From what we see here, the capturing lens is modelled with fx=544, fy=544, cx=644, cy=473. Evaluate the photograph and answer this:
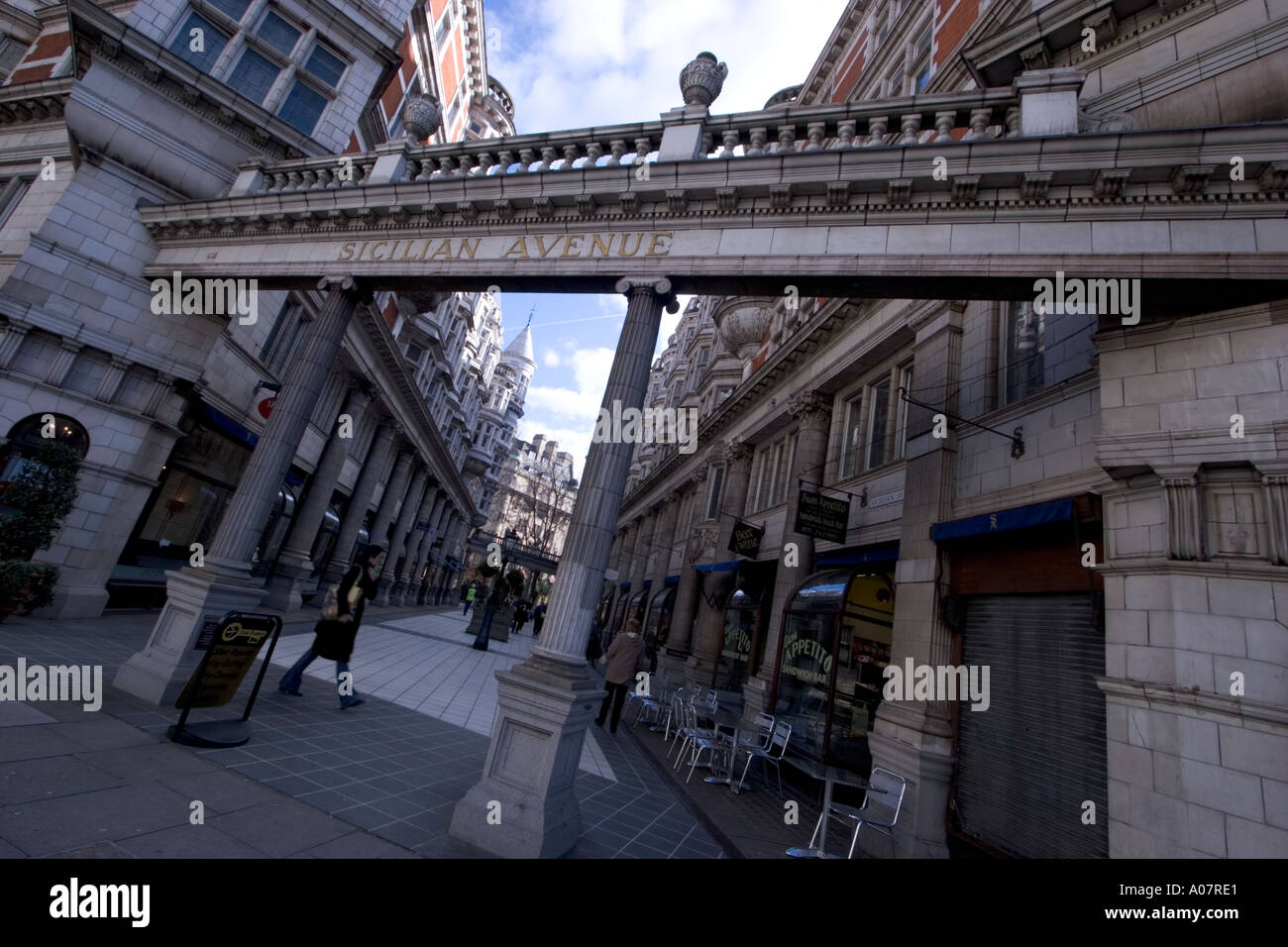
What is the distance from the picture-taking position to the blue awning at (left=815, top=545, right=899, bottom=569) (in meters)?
9.82

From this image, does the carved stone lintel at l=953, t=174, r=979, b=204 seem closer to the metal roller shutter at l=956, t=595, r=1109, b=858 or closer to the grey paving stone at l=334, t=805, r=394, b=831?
the metal roller shutter at l=956, t=595, r=1109, b=858

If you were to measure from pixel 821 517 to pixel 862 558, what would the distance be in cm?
119

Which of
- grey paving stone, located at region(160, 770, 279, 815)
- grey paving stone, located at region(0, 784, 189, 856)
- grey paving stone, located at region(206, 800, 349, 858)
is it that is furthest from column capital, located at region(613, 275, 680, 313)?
grey paving stone, located at region(0, 784, 189, 856)

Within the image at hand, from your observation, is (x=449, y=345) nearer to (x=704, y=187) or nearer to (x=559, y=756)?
(x=704, y=187)

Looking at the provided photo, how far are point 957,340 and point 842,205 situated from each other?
456 centimetres

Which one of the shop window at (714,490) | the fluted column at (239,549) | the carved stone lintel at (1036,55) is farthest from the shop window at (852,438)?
the fluted column at (239,549)

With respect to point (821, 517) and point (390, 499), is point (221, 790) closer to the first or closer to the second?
point (821, 517)

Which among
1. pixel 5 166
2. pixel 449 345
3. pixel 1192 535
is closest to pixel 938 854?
pixel 1192 535

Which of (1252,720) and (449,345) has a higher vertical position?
(449,345)

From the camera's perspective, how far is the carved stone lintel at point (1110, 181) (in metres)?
5.36

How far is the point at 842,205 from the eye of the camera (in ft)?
20.7

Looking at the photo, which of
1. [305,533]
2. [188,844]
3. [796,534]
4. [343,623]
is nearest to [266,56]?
[305,533]

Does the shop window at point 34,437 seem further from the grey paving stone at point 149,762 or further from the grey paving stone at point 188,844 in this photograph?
the grey paving stone at point 188,844

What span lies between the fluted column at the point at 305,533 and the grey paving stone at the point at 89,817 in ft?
49.9
